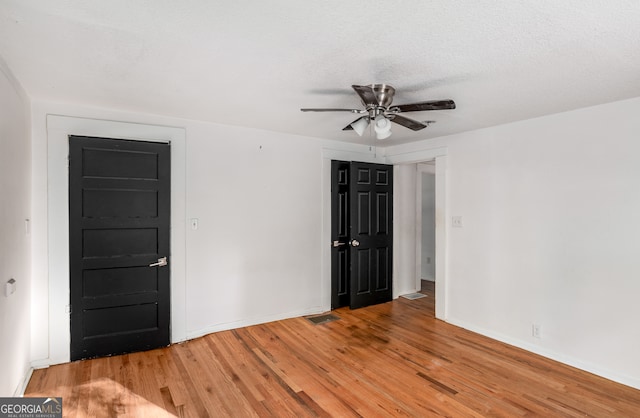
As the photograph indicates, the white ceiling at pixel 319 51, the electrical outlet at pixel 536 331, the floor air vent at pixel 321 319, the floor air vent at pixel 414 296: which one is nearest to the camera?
the white ceiling at pixel 319 51

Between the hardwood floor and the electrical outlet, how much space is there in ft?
0.69

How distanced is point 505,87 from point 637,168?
1371mm

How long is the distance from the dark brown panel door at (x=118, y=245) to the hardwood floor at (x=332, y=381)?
0.27 metres

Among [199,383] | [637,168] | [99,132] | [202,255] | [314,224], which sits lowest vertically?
[199,383]

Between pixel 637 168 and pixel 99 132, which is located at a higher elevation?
pixel 99 132

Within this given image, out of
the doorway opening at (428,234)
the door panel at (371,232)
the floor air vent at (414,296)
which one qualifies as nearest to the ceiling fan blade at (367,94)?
the door panel at (371,232)

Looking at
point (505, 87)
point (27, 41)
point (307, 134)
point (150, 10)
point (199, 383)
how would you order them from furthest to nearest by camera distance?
point (307, 134) → point (199, 383) → point (505, 87) → point (27, 41) → point (150, 10)

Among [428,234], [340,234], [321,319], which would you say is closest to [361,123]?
[340,234]

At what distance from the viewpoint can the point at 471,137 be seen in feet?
12.8

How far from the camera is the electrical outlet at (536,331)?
3287mm

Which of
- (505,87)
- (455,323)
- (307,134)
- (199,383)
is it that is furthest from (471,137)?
(199,383)

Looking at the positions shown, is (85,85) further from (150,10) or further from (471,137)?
(471,137)

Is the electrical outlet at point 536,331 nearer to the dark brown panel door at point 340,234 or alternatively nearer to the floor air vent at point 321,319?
the floor air vent at point 321,319

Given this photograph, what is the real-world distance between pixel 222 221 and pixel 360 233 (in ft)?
6.34
